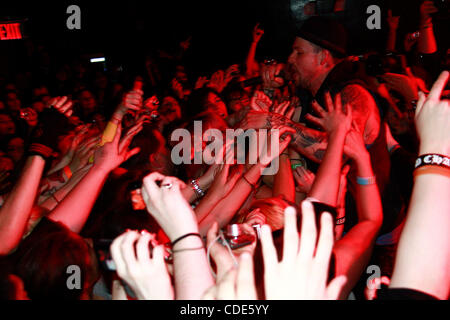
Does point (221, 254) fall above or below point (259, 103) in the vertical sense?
below

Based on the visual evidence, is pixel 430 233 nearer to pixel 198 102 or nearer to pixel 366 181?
pixel 366 181

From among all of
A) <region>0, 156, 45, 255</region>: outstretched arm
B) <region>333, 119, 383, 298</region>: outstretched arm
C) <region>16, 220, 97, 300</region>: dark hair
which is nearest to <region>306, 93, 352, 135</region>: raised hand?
<region>333, 119, 383, 298</region>: outstretched arm

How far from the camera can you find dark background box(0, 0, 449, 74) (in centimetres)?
787

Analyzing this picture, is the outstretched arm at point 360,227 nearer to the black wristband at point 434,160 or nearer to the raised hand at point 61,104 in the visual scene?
the black wristband at point 434,160

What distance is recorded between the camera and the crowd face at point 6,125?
13.3ft

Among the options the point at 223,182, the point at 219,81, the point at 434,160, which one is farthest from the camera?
the point at 219,81

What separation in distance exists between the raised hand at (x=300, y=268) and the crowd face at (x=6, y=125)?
4.23 meters

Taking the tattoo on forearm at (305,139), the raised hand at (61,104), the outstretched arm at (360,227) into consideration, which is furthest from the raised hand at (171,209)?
the tattoo on forearm at (305,139)

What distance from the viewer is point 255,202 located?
1.79m

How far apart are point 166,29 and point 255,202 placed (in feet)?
27.2

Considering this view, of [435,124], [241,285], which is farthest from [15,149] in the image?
[435,124]

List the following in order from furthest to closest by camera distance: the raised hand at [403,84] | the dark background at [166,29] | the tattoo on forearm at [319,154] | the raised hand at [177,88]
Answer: the dark background at [166,29] < the raised hand at [177,88] < the raised hand at [403,84] < the tattoo on forearm at [319,154]
